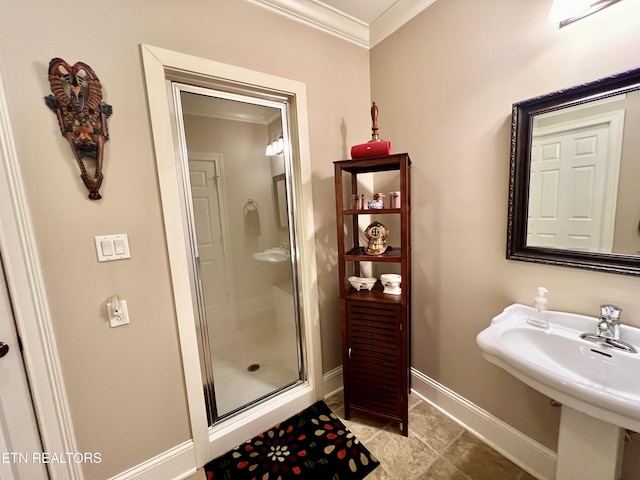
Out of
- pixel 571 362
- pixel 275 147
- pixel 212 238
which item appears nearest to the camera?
pixel 571 362

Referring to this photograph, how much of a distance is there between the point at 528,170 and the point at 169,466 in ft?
7.55

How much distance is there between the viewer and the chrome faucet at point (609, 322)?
3.09ft

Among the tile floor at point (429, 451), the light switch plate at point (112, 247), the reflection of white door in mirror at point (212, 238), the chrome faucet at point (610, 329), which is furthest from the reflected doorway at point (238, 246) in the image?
the chrome faucet at point (610, 329)

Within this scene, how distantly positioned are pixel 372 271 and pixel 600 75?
1500 mm

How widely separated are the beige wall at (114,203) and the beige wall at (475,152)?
89 centimetres

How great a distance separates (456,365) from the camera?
1.56m

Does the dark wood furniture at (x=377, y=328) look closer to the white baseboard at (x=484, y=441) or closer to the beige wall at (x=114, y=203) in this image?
the white baseboard at (x=484, y=441)

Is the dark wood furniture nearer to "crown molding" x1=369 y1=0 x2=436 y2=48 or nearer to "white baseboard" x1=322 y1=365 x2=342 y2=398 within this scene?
"white baseboard" x1=322 y1=365 x2=342 y2=398

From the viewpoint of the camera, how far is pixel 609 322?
0.95 meters

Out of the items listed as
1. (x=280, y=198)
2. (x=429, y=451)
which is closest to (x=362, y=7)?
(x=280, y=198)

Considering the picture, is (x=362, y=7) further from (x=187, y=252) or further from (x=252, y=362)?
(x=252, y=362)

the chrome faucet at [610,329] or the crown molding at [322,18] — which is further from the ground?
the crown molding at [322,18]

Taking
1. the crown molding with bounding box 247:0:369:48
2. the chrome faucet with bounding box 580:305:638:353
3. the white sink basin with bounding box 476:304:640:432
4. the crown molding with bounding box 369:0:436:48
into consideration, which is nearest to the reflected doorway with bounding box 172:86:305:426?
the crown molding with bounding box 247:0:369:48

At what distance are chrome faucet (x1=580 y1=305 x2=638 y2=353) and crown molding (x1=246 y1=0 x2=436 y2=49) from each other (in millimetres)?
1747
